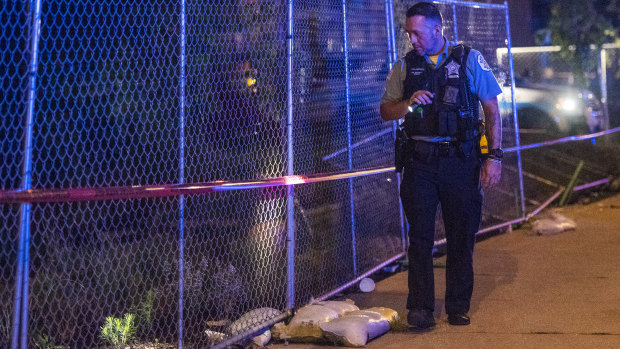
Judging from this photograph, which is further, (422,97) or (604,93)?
(604,93)

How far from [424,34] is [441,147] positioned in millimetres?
770

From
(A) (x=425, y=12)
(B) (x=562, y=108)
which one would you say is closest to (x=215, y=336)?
(A) (x=425, y=12)

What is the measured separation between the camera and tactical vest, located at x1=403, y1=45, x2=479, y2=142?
4.98 meters

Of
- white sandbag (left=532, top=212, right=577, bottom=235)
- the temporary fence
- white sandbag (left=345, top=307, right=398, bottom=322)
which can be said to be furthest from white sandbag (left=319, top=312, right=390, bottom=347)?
white sandbag (left=532, top=212, right=577, bottom=235)

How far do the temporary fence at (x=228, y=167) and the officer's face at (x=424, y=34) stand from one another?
0.89 m

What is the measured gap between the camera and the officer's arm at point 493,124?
5.09 m

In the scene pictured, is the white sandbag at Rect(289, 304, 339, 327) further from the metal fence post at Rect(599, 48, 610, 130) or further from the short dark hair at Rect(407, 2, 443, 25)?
the metal fence post at Rect(599, 48, 610, 130)

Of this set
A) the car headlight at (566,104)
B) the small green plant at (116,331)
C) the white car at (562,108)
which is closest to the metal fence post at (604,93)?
the white car at (562,108)

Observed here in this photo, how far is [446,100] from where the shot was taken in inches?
197

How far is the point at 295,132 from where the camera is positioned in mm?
5852

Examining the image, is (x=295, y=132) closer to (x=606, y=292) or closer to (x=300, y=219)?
(x=300, y=219)

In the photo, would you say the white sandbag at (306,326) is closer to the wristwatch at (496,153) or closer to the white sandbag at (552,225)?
the wristwatch at (496,153)

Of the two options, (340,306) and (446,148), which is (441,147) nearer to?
(446,148)

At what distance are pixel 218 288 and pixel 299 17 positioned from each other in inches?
89.7
